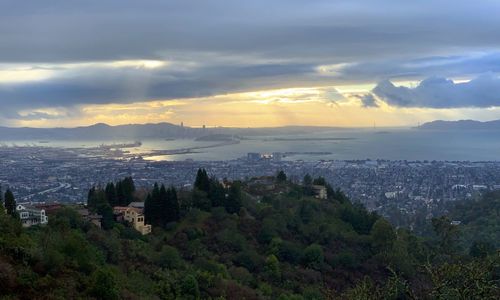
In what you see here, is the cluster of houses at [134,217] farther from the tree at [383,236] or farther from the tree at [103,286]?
the tree at [103,286]

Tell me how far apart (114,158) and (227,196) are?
4667 centimetres

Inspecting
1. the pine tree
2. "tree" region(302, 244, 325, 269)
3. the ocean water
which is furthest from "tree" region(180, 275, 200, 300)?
the ocean water

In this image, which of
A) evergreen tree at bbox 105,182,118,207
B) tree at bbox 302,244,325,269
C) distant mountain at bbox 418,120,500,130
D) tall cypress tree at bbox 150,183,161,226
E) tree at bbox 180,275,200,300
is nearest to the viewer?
tree at bbox 180,275,200,300

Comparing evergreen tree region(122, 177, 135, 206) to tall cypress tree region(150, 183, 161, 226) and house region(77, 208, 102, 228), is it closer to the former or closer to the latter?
tall cypress tree region(150, 183, 161, 226)

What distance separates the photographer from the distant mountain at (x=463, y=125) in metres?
127

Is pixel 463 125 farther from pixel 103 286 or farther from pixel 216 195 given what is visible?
pixel 103 286

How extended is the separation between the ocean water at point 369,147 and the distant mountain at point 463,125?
1.86 metres

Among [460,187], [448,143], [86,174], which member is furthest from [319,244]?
[448,143]

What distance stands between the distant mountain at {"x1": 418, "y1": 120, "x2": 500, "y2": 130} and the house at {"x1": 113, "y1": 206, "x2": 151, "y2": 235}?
118 m

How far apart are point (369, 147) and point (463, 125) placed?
36.1m

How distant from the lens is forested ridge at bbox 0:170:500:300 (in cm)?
1006

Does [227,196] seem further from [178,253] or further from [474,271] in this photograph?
[474,271]

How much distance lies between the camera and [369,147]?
10881 centimetres

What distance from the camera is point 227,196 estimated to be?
22812mm
